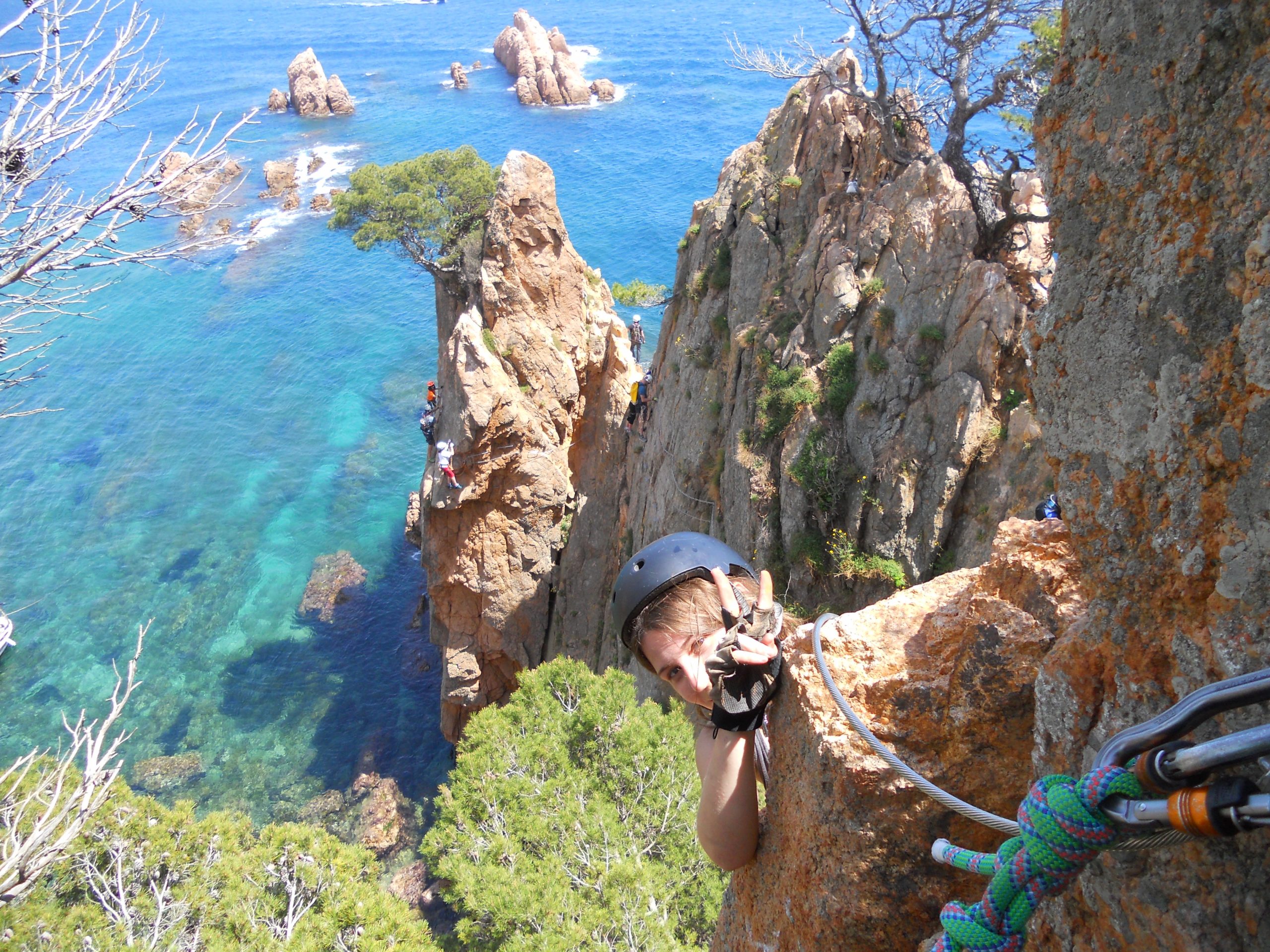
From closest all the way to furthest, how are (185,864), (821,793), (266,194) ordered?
(821,793) < (185,864) < (266,194)

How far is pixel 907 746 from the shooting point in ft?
11.0

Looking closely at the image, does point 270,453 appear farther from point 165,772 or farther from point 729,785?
point 729,785

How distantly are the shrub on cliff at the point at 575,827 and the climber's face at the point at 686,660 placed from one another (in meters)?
6.61

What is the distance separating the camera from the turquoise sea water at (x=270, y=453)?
97.5 feet

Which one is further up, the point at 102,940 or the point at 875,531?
the point at 875,531

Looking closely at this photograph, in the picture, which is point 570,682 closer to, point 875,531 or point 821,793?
point 875,531

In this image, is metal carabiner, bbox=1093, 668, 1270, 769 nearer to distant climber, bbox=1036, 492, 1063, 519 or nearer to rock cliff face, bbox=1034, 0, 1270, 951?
rock cliff face, bbox=1034, 0, 1270, 951

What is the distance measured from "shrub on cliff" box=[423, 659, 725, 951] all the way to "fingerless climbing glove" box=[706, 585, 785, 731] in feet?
21.9

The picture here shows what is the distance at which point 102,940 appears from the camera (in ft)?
34.9

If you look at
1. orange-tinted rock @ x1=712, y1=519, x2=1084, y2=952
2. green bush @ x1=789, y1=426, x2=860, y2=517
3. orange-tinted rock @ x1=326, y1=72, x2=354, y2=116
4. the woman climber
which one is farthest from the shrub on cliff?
orange-tinted rock @ x1=326, y1=72, x2=354, y2=116

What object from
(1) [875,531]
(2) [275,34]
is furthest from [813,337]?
(2) [275,34]

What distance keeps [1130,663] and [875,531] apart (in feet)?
41.9

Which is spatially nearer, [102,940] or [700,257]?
[102,940]

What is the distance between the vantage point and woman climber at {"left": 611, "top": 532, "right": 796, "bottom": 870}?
3535 millimetres
